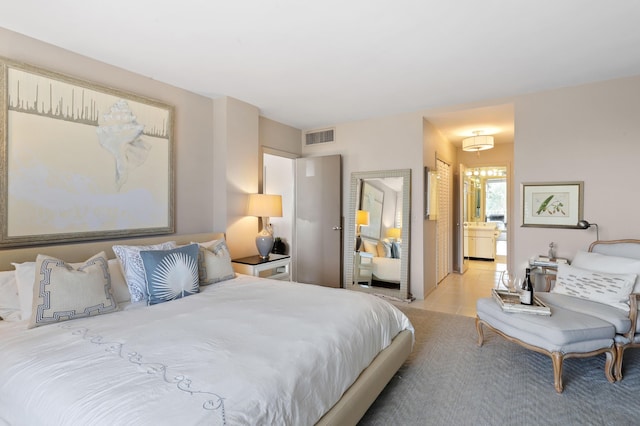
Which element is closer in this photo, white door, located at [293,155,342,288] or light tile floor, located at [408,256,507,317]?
light tile floor, located at [408,256,507,317]

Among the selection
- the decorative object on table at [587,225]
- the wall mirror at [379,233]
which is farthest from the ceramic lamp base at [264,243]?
the decorative object on table at [587,225]

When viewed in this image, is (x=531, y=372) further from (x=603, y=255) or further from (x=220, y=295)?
(x=220, y=295)

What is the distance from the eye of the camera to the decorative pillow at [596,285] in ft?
8.09

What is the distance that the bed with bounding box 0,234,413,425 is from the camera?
1.10 metres

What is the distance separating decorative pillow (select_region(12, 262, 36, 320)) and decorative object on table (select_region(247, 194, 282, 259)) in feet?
6.95

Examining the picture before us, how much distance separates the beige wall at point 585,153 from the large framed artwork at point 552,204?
2.4 inches

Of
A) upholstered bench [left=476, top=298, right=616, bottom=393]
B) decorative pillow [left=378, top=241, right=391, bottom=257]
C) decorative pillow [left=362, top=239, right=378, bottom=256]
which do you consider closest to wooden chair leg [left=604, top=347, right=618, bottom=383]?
upholstered bench [left=476, top=298, right=616, bottom=393]

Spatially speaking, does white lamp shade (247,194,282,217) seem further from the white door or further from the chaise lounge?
the chaise lounge

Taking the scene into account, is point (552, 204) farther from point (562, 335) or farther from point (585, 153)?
point (562, 335)

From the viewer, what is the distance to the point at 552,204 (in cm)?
351

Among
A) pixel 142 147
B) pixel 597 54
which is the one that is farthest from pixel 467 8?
pixel 142 147

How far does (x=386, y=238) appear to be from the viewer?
450 centimetres

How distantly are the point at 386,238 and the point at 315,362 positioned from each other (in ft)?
10.5

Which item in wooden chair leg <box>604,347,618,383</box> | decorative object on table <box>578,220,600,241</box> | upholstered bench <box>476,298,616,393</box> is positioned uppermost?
decorative object on table <box>578,220,600,241</box>
